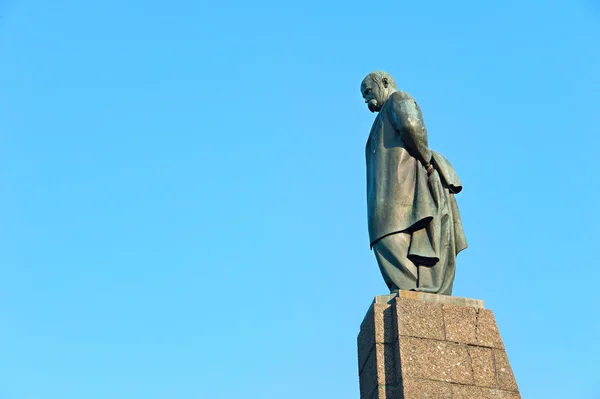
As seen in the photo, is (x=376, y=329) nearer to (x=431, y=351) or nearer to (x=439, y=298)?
(x=431, y=351)

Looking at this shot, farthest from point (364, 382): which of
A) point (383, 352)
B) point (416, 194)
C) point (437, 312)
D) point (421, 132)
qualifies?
point (421, 132)

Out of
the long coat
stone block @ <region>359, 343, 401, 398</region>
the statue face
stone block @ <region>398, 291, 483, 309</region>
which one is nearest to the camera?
stone block @ <region>359, 343, 401, 398</region>

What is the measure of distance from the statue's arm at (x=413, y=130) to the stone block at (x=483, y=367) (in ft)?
8.26

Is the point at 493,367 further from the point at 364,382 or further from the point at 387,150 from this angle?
the point at 387,150

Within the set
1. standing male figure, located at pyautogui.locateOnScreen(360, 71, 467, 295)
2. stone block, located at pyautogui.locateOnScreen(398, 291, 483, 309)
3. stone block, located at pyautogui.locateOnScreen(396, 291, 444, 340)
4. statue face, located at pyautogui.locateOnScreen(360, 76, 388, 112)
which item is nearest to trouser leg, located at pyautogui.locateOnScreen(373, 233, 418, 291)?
standing male figure, located at pyautogui.locateOnScreen(360, 71, 467, 295)

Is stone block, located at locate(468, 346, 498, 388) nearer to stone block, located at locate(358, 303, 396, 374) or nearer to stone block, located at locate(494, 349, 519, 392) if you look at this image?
stone block, located at locate(494, 349, 519, 392)

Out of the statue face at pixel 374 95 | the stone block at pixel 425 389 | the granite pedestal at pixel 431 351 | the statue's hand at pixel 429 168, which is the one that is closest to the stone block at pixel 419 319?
the granite pedestal at pixel 431 351

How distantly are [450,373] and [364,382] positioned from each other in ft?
3.38

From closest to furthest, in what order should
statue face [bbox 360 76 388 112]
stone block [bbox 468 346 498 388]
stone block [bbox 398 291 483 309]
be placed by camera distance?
stone block [bbox 468 346 498 388]
stone block [bbox 398 291 483 309]
statue face [bbox 360 76 388 112]

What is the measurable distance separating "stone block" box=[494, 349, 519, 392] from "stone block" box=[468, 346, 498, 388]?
6cm

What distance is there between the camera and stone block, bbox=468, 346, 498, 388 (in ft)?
27.6

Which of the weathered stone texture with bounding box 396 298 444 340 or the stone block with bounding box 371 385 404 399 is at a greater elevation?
the weathered stone texture with bounding box 396 298 444 340

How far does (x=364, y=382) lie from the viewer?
883 cm

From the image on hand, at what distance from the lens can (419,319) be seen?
870cm
